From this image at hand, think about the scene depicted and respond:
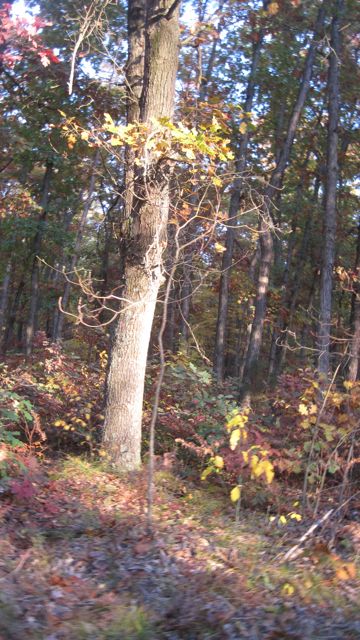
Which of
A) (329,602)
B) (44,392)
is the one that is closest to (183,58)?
(44,392)

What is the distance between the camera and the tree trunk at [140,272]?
299 inches

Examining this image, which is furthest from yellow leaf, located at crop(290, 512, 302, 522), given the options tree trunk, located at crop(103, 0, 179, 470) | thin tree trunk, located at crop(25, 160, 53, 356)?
thin tree trunk, located at crop(25, 160, 53, 356)

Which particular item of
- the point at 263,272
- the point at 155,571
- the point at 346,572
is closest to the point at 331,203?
the point at 263,272

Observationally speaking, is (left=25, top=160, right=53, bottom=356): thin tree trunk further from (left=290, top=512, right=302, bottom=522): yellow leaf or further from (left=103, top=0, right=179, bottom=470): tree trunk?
(left=290, top=512, right=302, bottom=522): yellow leaf

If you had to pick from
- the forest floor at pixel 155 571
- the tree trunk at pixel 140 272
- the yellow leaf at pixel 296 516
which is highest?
the tree trunk at pixel 140 272

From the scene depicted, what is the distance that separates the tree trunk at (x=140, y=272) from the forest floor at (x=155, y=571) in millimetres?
727

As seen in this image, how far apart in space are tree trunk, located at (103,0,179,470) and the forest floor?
727 millimetres

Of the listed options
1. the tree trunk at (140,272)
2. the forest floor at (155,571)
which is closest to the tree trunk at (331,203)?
the tree trunk at (140,272)

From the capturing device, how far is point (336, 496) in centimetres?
718

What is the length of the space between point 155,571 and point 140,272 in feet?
12.3

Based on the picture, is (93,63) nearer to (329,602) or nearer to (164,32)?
(164,32)

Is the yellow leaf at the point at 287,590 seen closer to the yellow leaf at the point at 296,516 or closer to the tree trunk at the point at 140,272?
the yellow leaf at the point at 296,516

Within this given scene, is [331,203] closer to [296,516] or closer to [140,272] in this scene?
[140,272]

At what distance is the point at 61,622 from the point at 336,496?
4.17 m
